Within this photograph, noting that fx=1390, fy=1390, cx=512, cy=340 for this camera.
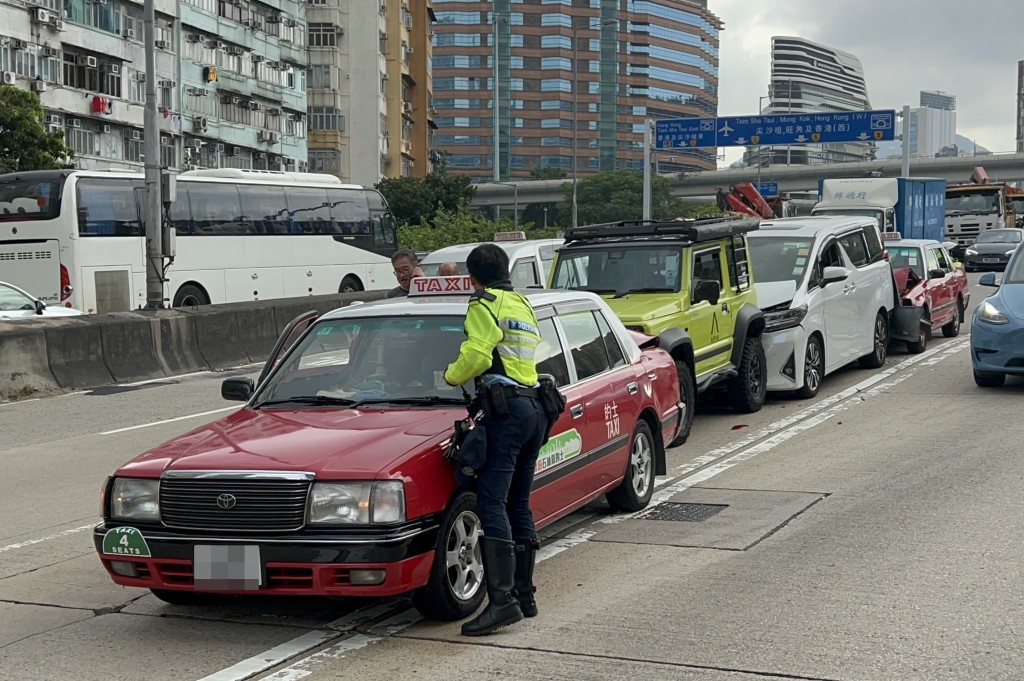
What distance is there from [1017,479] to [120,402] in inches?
426

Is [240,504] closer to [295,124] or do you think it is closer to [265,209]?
[265,209]

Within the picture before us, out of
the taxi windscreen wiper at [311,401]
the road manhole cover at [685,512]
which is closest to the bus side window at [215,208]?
the road manhole cover at [685,512]

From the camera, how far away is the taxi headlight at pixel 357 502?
5.84m

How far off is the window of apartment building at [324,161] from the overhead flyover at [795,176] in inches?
846

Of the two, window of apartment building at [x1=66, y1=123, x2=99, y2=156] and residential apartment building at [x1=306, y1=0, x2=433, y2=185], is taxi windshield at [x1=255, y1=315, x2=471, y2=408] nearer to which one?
window of apartment building at [x1=66, y1=123, x2=99, y2=156]

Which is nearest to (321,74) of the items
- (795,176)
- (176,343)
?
(795,176)

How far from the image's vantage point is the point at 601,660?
5.62 metres

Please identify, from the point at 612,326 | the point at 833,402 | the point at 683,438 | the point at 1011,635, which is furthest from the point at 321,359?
the point at 833,402

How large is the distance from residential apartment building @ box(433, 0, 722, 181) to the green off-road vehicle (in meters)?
153

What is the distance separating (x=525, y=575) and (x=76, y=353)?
1345cm

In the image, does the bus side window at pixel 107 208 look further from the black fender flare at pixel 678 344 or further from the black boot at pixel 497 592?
the black boot at pixel 497 592

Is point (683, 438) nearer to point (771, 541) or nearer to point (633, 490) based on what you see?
point (633, 490)

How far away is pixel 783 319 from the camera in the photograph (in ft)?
47.1

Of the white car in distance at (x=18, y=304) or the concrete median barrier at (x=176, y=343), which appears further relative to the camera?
the white car in distance at (x=18, y=304)
